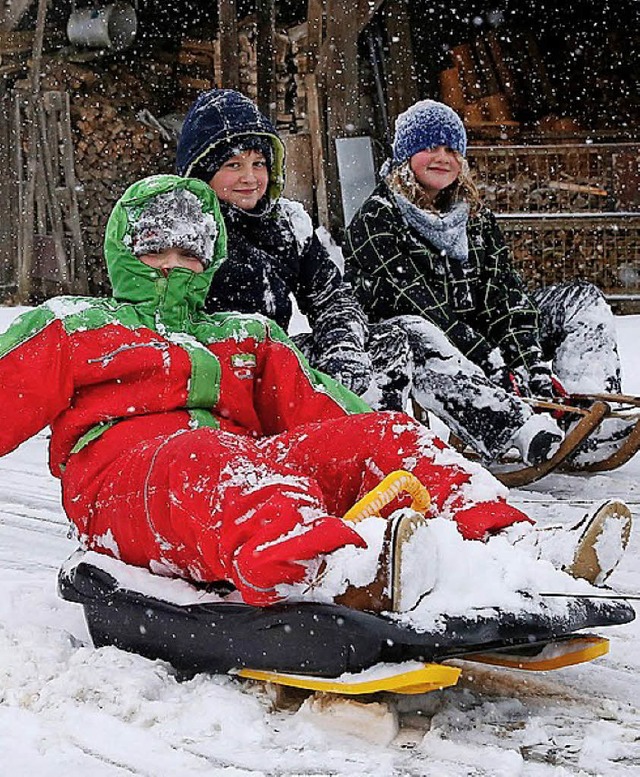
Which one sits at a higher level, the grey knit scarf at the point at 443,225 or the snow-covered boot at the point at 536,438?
the grey knit scarf at the point at 443,225

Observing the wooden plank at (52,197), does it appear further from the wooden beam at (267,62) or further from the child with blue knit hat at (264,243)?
the child with blue knit hat at (264,243)

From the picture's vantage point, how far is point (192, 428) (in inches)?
104

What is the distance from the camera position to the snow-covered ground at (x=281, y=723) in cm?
186

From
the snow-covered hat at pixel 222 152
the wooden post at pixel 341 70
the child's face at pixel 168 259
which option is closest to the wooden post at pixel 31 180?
the wooden post at pixel 341 70

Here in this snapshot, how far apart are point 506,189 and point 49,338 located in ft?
21.2

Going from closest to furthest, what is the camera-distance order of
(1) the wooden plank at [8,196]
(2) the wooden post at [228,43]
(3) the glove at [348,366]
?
(3) the glove at [348,366]
(2) the wooden post at [228,43]
(1) the wooden plank at [8,196]

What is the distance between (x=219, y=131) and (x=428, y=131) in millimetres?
991

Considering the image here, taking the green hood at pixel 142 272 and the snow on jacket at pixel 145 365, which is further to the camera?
the green hood at pixel 142 272

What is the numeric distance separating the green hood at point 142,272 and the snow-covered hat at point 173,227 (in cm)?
2

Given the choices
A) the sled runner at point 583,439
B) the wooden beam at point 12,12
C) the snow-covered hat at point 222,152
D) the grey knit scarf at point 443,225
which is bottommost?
the sled runner at point 583,439

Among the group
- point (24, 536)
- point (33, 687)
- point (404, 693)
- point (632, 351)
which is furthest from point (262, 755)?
point (632, 351)

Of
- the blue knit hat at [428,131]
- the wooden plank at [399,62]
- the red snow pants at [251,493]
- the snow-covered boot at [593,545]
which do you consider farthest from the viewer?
the wooden plank at [399,62]

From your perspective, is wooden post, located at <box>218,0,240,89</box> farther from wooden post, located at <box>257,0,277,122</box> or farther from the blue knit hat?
the blue knit hat

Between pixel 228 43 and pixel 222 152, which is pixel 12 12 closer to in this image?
pixel 228 43
